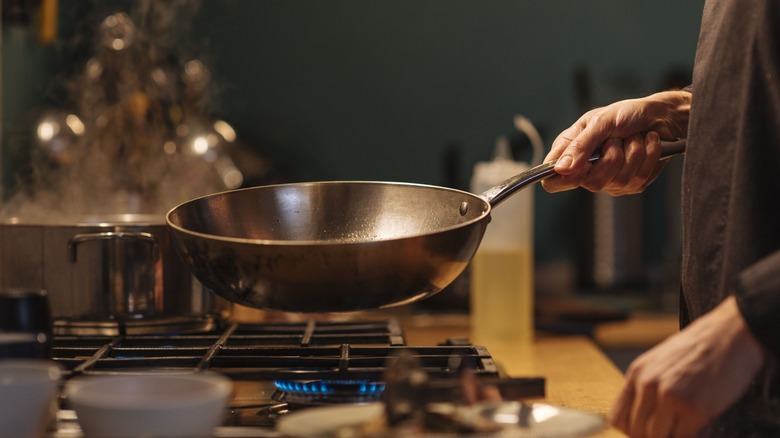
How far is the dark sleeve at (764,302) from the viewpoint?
73cm

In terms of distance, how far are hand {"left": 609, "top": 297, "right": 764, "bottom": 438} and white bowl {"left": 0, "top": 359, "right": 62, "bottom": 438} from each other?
0.44 metres

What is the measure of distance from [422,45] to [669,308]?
1.10m

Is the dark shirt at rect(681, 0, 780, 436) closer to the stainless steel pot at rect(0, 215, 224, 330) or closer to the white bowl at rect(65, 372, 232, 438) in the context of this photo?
the white bowl at rect(65, 372, 232, 438)

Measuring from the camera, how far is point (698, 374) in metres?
0.75

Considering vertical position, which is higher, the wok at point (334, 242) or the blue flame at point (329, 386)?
the wok at point (334, 242)

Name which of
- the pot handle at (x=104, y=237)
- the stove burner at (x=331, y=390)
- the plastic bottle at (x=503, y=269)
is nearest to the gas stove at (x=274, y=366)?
the stove burner at (x=331, y=390)

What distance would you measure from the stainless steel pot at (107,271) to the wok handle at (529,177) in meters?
0.42

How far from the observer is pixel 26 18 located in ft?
6.77

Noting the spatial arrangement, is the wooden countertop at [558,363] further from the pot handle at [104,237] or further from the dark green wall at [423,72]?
the dark green wall at [423,72]

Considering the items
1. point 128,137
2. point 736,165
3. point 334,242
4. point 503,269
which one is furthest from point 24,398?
point 128,137

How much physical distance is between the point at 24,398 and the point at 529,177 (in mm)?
583

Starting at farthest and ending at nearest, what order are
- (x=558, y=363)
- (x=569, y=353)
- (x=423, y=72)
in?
(x=423, y=72) < (x=569, y=353) < (x=558, y=363)

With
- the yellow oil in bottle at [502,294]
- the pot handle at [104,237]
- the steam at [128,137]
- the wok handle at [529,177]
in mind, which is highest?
the steam at [128,137]

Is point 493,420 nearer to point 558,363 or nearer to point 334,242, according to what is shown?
point 334,242
